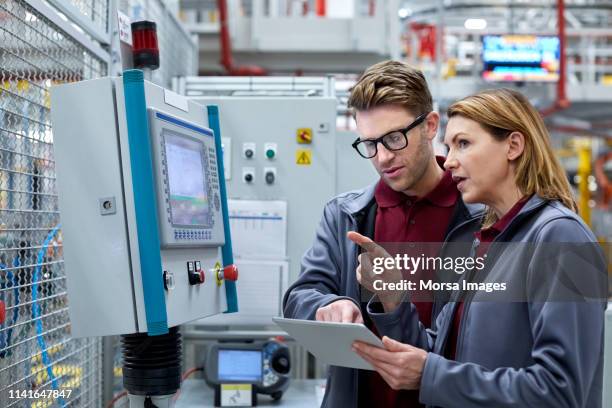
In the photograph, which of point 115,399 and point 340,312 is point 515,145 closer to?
point 340,312

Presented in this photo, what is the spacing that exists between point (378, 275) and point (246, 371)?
1.36 m

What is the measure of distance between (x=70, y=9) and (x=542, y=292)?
1.63 metres

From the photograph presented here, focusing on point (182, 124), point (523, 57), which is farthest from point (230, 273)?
point (523, 57)

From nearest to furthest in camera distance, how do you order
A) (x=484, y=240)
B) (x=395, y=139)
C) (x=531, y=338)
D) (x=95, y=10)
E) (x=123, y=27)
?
(x=531, y=338) → (x=484, y=240) → (x=395, y=139) → (x=95, y=10) → (x=123, y=27)

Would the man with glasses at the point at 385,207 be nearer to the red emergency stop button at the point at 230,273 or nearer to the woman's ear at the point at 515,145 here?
the red emergency stop button at the point at 230,273

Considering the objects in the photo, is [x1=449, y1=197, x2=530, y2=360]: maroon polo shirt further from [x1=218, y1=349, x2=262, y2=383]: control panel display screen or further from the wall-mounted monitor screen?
the wall-mounted monitor screen

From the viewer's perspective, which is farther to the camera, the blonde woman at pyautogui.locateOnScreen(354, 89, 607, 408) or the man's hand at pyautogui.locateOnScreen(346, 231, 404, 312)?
the man's hand at pyautogui.locateOnScreen(346, 231, 404, 312)

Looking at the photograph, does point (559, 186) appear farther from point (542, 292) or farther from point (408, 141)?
point (408, 141)

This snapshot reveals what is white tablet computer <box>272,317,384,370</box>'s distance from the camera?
1417 millimetres

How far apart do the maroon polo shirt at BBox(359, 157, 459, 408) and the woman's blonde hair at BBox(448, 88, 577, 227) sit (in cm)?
47

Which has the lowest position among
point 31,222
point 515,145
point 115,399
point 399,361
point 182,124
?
point 115,399

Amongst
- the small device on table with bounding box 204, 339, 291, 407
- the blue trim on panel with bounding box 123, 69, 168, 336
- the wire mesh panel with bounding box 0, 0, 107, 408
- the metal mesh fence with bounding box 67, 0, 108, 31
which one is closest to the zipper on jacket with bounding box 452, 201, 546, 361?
the blue trim on panel with bounding box 123, 69, 168, 336

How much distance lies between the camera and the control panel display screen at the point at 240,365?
276 cm

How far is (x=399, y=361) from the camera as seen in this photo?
1.42 meters
